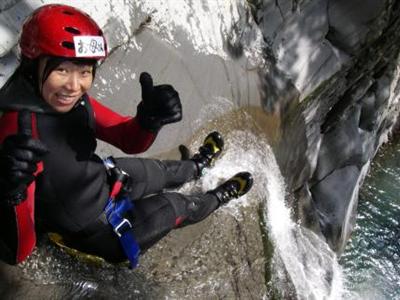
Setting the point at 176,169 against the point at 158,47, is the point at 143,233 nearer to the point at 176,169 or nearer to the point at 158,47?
the point at 176,169

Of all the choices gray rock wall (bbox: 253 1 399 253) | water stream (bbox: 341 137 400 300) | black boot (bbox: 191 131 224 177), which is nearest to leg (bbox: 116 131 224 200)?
black boot (bbox: 191 131 224 177)

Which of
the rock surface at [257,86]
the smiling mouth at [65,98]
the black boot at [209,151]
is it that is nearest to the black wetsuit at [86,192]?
the smiling mouth at [65,98]

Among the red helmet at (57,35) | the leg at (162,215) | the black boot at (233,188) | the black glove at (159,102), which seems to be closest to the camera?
the red helmet at (57,35)

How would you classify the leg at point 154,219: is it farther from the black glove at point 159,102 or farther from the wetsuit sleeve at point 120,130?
the black glove at point 159,102

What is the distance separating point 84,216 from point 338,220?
556 centimetres

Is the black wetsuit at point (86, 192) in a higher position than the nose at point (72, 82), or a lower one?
lower

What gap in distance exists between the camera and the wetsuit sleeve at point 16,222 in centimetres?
241

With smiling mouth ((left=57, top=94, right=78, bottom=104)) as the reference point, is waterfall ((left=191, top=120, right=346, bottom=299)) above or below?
below

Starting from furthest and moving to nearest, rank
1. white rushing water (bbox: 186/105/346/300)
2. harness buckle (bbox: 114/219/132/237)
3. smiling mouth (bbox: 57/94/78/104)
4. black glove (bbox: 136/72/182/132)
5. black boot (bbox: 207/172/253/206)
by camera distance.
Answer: white rushing water (bbox: 186/105/346/300) → black boot (bbox: 207/172/253/206) → harness buckle (bbox: 114/219/132/237) → black glove (bbox: 136/72/182/132) → smiling mouth (bbox: 57/94/78/104)

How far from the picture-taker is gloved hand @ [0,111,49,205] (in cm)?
217

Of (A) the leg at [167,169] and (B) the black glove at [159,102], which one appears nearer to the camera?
(B) the black glove at [159,102]

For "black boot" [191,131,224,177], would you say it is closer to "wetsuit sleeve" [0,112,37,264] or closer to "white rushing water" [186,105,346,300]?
"white rushing water" [186,105,346,300]

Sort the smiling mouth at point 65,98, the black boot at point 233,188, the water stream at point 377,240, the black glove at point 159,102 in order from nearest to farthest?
the smiling mouth at point 65,98 < the black glove at point 159,102 < the black boot at point 233,188 < the water stream at point 377,240

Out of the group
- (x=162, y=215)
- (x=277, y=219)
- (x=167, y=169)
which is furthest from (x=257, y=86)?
(x=162, y=215)
